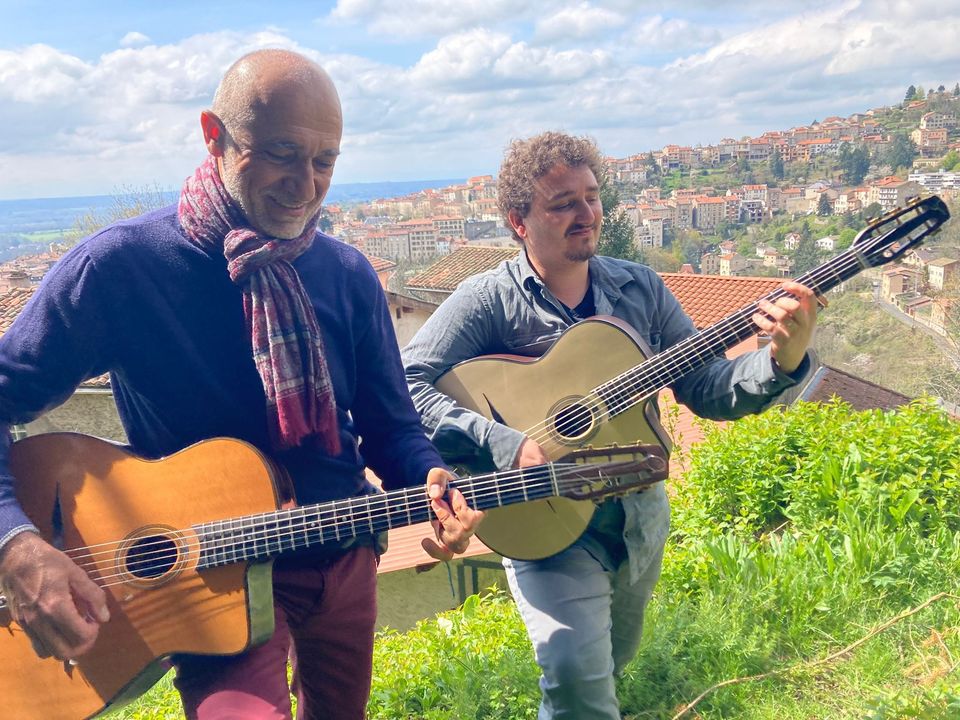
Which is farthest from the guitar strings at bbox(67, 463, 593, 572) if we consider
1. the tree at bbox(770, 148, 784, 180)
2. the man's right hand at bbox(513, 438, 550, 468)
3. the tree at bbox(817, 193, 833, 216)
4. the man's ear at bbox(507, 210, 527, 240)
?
the tree at bbox(770, 148, 784, 180)

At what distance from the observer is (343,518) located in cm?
202

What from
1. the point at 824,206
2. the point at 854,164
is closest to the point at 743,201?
the point at 854,164

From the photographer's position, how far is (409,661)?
330 cm

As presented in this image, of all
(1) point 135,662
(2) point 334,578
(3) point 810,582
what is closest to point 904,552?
(3) point 810,582

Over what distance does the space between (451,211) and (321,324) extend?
103 meters

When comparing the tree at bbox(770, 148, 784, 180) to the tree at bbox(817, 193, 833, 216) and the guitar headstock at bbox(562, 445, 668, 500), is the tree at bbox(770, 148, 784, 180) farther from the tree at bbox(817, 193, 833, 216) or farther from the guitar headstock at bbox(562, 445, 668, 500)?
the guitar headstock at bbox(562, 445, 668, 500)

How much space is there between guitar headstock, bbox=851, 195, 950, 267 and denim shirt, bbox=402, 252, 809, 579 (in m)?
0.46

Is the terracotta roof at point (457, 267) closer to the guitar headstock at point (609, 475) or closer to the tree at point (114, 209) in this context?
the tree at point (114, 209)

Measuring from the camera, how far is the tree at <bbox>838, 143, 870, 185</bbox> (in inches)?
2338

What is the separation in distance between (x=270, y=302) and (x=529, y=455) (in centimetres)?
99

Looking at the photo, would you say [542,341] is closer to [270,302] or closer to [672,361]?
[672,361]

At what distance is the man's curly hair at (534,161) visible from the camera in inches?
114

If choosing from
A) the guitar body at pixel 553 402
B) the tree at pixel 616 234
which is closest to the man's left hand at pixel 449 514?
the guitar body at pixel 553 402

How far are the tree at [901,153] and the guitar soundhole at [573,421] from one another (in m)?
57.2
